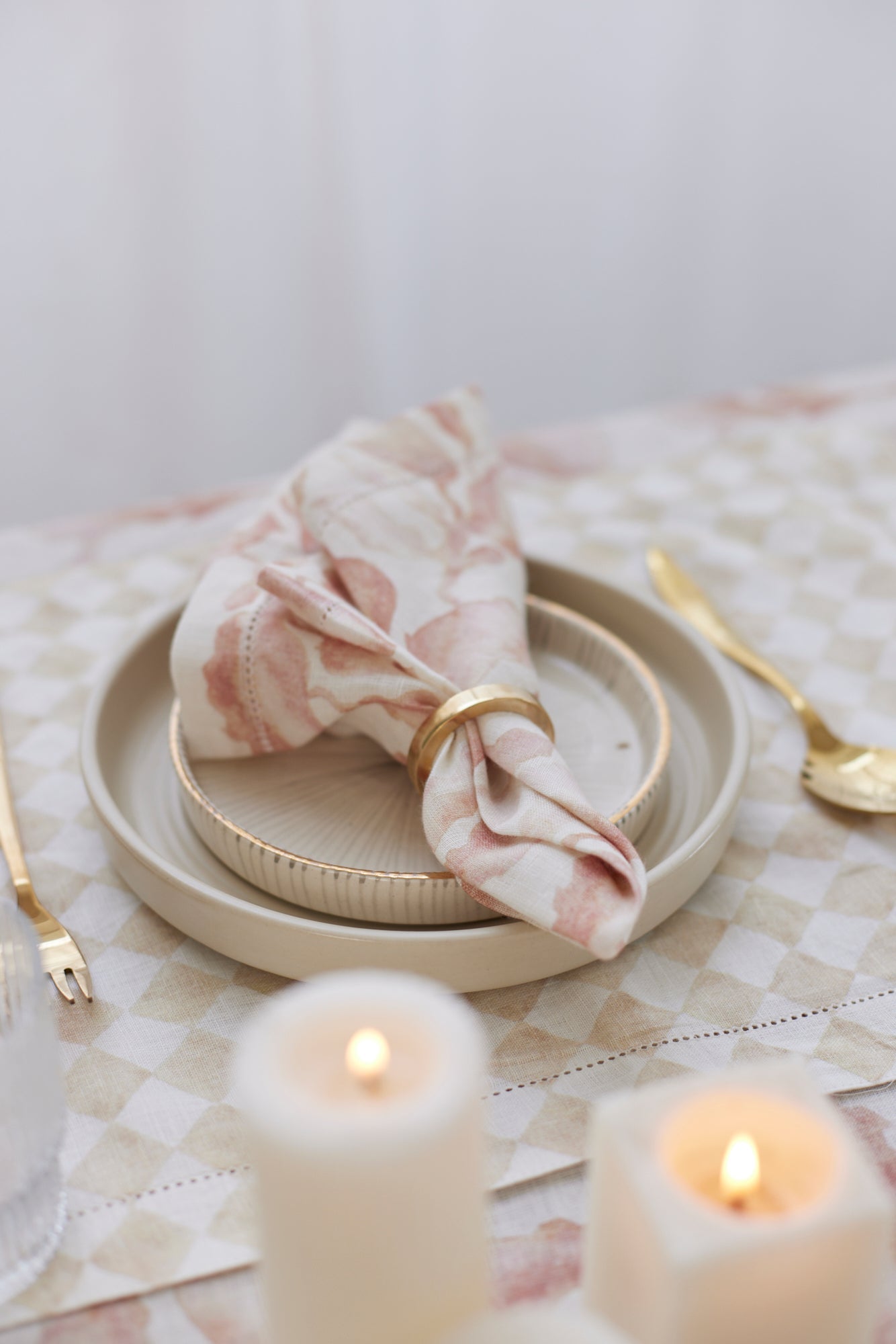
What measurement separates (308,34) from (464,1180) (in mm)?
1096

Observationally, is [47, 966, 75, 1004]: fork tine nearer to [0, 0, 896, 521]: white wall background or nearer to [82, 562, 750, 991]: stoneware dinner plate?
[82, 562, 750, 991]: stoneware dinner plate

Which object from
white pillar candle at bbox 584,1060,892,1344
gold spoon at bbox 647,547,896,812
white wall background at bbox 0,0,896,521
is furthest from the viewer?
white wall background at bbox 0,0,896,521

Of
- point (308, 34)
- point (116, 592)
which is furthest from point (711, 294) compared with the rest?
point (116, 592)

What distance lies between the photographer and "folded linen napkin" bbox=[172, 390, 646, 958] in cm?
39

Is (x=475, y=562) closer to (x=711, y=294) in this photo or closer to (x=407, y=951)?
(x=407, y=951)

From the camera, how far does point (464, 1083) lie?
0.25 m

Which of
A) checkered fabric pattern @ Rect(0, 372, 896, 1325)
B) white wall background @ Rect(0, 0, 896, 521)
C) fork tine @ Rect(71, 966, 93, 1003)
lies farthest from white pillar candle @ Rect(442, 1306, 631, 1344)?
white wall background @ Rect(0, 0, 896, 521)

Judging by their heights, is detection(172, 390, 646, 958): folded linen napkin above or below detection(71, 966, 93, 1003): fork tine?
above

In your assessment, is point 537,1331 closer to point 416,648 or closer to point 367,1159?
point 367,1159

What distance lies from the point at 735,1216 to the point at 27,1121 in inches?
7.4

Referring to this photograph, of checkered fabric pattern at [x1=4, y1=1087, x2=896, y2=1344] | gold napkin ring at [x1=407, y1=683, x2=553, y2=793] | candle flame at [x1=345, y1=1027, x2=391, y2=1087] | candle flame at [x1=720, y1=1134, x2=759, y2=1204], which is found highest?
candle flame at [x1=345, y1=1027, x2=391, y2=1087]

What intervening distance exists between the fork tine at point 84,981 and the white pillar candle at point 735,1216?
0.22 metres

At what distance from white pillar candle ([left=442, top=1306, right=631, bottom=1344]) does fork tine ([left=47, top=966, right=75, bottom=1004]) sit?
0.74 feet

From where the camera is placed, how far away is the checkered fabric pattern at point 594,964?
0.37m
